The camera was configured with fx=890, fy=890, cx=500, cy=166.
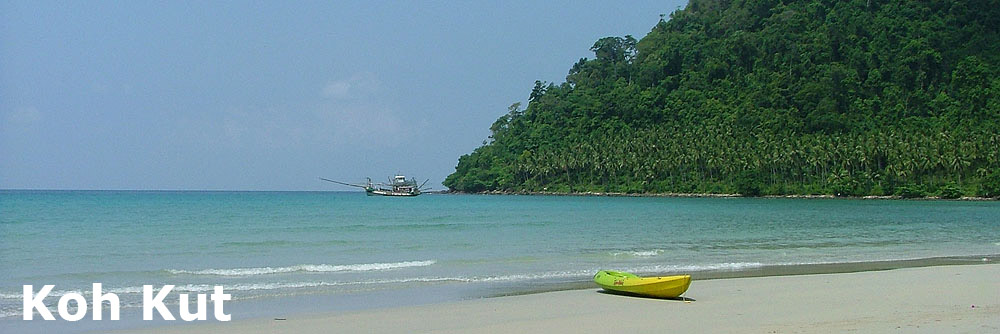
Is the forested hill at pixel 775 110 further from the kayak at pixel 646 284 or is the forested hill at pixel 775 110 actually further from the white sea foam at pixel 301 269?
the kayak at pixel 646 284

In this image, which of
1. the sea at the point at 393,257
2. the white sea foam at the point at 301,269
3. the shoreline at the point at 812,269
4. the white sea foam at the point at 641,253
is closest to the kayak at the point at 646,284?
the shoreline at the point at 812,269

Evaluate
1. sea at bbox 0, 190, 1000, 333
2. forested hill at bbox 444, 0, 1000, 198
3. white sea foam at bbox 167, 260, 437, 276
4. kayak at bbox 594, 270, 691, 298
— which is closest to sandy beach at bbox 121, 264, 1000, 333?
kayak at bbox 594, 270, 691, 298

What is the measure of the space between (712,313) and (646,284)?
80.3 inches

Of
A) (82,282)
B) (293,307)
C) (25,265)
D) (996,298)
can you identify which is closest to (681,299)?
(996,298)

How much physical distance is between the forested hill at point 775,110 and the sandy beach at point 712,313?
299 ft

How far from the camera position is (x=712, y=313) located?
13.2 metres

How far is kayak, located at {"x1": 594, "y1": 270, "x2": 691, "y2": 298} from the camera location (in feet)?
47.9

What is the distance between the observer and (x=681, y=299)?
49.1 ft

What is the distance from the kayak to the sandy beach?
17 centimetres

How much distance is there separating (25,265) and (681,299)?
16.5 m

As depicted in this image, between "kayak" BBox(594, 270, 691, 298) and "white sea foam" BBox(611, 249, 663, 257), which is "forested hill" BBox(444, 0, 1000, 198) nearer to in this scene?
"white sea foam" BBox(611, 249, 663, 257)

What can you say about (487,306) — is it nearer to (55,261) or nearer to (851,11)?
(55,261)

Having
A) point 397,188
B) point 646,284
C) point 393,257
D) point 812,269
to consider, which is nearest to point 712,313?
point 646,284

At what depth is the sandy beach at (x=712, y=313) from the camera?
11.8 meters
